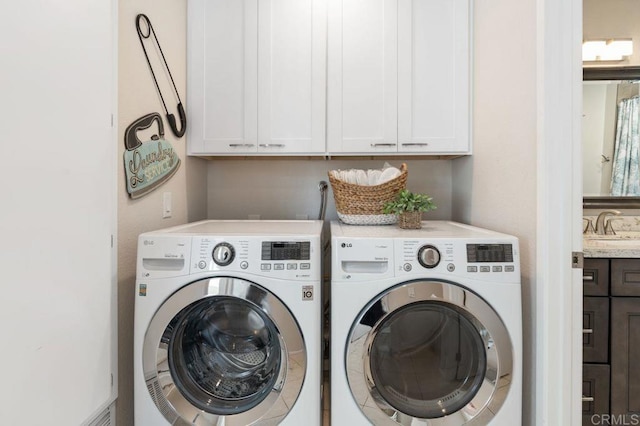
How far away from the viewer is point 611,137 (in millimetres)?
2068

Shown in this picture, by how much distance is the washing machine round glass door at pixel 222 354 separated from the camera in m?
1.22

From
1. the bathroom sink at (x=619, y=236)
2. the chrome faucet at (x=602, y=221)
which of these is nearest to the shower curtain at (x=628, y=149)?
the chrome faucet at (x=602, y=221)

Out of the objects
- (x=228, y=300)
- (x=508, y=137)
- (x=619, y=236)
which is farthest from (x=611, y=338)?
(x=228, y=300)

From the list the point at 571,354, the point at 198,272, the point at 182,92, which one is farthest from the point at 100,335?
the point at 571,354

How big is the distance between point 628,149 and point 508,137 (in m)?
1.18

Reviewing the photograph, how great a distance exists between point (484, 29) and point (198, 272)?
1.75 meters

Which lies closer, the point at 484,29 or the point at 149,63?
the point at 149,63

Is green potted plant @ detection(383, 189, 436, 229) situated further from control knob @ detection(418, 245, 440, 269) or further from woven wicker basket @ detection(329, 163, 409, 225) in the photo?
control knob @ detection(418, 245, 440, 269)

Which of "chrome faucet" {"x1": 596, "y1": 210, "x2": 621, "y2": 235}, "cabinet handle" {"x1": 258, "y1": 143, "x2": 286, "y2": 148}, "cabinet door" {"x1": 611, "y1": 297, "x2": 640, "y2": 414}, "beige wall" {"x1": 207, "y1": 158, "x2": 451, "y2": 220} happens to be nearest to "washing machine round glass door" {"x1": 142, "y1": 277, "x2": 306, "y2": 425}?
"cabinet handle" {"x1": 258, "y1": 143, "x2": 286, "y2": 148}

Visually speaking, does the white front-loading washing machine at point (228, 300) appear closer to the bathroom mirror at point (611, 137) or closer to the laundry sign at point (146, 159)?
the laundry sign at point (146, 159)

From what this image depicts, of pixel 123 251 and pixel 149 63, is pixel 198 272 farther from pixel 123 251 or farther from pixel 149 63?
pixel 149 63

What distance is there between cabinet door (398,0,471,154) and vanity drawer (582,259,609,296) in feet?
2.57

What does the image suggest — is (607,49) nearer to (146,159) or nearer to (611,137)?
(611,137)

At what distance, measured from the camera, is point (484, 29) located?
5.61 feet
